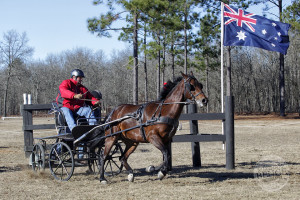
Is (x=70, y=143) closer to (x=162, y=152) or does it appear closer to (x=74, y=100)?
(x=74, y=100)

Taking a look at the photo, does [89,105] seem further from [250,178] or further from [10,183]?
[250,178]

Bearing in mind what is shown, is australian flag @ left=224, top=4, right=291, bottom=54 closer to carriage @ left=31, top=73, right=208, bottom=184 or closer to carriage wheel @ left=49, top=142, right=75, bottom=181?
carriage @ left=31, top=73, right=208, bottom=184

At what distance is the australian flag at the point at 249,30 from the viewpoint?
539 inches

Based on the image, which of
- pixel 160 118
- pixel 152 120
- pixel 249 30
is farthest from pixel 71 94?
pixel 249 30

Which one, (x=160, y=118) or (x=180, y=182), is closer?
(x=160, y=118)

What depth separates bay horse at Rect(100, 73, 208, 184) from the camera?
810 cm

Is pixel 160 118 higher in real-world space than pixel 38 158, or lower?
higher

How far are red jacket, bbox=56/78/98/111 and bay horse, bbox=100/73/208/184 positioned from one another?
1.10 meters

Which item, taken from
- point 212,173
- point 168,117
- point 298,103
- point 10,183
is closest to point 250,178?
point 212,173

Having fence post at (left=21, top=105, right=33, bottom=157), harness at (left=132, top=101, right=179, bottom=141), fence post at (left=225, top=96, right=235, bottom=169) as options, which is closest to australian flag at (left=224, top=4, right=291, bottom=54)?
fence post at (left=225, top=96, right=235, bottom=169)

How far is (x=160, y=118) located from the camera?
8.17 meters

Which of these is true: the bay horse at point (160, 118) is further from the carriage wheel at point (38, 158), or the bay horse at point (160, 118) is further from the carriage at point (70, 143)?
the carriage wheel at point (38, 158)

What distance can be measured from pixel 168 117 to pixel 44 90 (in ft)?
227

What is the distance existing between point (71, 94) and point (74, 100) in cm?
48
